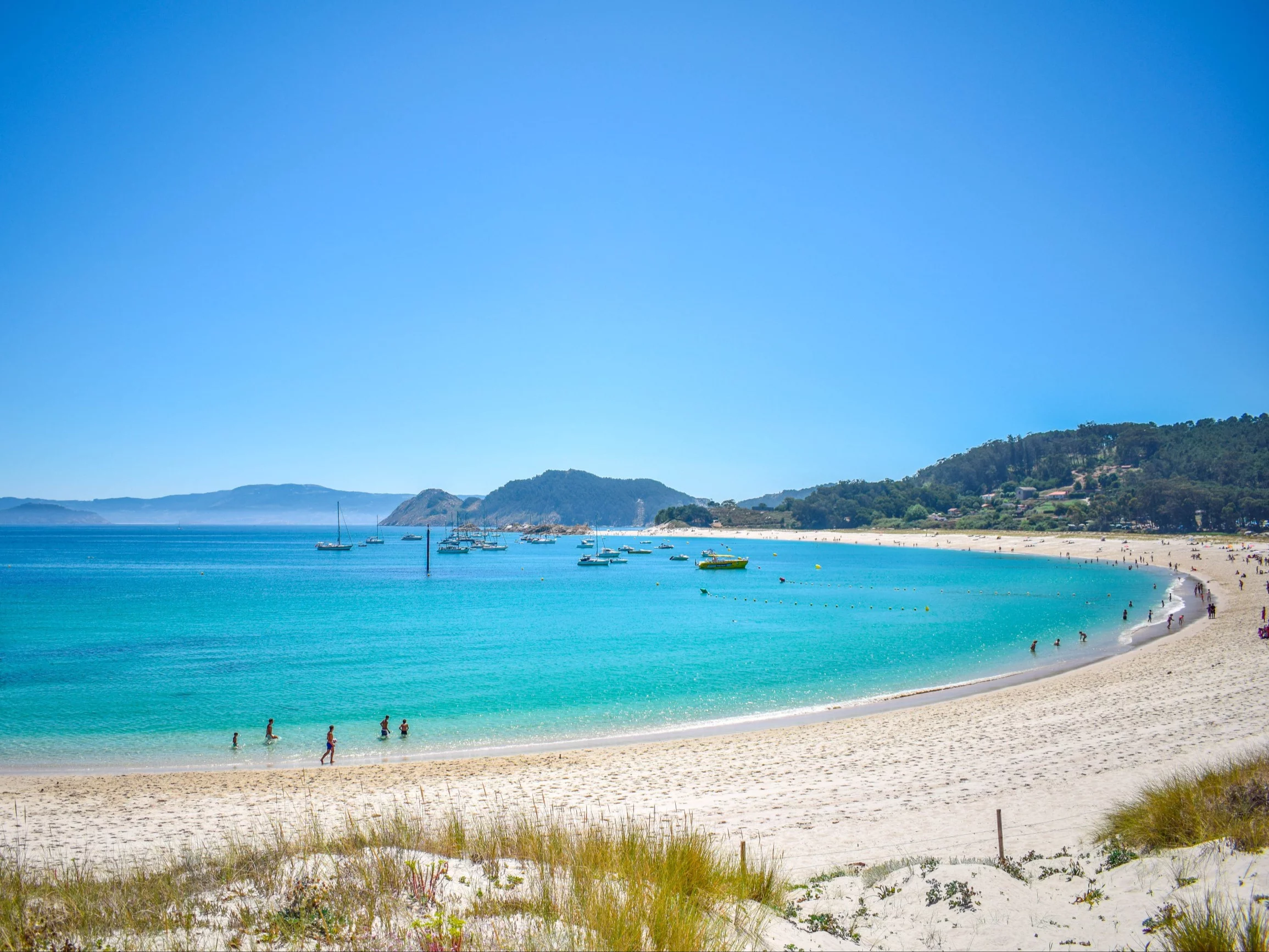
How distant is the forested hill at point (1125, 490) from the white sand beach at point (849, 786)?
11967cm

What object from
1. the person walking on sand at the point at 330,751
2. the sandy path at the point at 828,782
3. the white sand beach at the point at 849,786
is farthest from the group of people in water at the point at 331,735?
the white sand beach at the point at 849,786

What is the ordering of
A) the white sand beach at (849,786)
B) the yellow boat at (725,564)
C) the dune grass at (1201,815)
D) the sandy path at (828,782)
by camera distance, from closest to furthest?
the dune grass at (1201,815) < the white sand beach at (849,786) < the sandy path at (828,782) < the yellow boat at (725,564)

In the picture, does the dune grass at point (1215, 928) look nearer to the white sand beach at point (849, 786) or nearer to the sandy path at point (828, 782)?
the white sand beach at point (849, 786)

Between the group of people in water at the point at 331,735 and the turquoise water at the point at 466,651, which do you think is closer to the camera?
the group of people in water at the point at 331,735

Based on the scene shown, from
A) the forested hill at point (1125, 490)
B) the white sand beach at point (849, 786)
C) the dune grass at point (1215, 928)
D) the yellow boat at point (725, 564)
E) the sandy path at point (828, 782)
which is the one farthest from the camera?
the forested hill at point (1125, 490)

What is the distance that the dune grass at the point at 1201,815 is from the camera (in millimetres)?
7027

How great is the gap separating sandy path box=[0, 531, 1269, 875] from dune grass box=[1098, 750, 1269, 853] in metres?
1.38

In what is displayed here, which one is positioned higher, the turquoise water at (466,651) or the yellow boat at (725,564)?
the turquoise water at (466,651)

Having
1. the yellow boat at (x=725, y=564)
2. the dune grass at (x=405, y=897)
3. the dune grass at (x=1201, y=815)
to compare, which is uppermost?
the dune grass at (x=405, y=897)

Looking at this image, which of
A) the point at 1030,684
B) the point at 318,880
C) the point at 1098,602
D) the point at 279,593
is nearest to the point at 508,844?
the point at 318,880

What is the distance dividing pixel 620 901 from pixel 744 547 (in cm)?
15066

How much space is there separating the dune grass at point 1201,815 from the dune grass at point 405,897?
14.0ft

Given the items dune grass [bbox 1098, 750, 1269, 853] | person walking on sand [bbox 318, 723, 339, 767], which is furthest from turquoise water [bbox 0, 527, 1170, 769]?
dune grass [bbox 1098, 750, 1269, 853]

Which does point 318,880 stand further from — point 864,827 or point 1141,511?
point 1141,511
